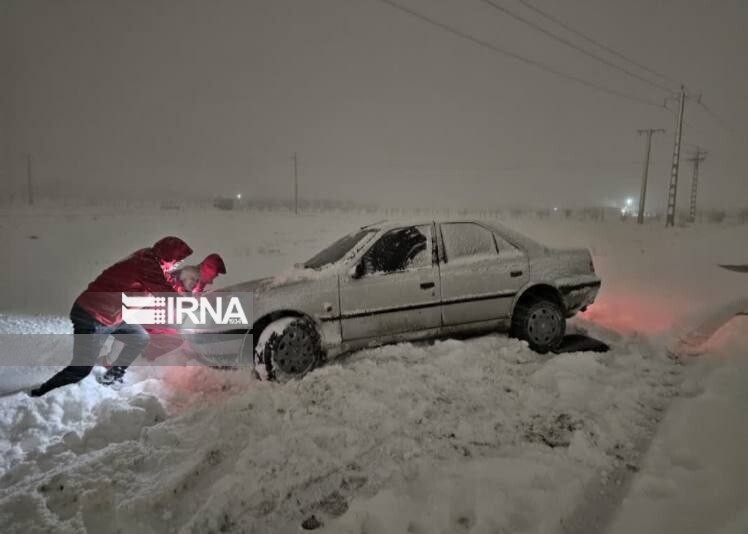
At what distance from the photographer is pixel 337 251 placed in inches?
204

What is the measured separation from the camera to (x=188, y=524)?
258 cm

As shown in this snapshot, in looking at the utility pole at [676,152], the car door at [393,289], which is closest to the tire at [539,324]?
the car door at [393,289]

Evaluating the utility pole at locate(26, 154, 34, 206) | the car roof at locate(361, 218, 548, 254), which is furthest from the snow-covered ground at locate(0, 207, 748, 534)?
the utility pole at locate(26, 154, 34, 206)

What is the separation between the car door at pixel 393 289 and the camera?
4688 mm

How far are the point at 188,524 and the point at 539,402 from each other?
274cm

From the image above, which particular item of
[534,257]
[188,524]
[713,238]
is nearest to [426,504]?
[188,524]

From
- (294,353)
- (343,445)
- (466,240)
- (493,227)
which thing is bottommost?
(343,445)

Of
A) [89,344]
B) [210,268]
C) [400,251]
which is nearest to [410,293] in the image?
[400,251]

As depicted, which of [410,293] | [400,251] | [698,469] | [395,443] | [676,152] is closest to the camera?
[698,469]

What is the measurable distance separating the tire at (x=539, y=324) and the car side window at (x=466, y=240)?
2.47ft

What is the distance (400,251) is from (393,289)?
444mm

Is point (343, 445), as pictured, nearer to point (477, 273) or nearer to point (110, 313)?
point (477, 273)

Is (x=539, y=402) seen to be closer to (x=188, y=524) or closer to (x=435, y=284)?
(x=435, y=284)

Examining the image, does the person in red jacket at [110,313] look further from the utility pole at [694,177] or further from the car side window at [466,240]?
the utility pole at [694,177]
